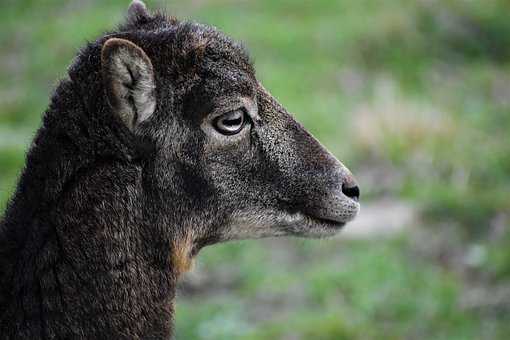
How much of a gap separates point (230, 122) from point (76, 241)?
36.7 inches

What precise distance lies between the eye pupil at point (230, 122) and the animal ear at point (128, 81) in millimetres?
337

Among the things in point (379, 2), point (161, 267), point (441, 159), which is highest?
point (379, 2)

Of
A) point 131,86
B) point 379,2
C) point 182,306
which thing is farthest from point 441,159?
point 131,86

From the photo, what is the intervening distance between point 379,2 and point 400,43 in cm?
156

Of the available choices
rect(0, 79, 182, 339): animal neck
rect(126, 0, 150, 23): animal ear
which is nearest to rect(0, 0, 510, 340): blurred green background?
rect(126, 0, 150, 23): animal ear

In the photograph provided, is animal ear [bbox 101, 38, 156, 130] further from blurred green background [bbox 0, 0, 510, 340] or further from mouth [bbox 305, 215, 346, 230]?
mouth [bbox 305, 215, 346, 230]

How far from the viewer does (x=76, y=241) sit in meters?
4.30

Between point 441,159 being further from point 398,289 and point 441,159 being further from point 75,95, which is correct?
point 75,95

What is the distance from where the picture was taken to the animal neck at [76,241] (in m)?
4.25

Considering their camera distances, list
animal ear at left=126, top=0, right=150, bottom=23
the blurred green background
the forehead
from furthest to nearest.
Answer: the blurred green background
animal ear at left=126, top=0, right=150, bottom=23
the forehead

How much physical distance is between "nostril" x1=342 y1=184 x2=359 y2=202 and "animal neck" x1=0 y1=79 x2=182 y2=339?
1089mm

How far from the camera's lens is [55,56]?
13.9m

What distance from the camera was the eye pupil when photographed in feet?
15.2

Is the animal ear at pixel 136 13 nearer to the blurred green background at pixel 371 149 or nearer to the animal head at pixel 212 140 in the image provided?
the animal head at pixel 212 140
